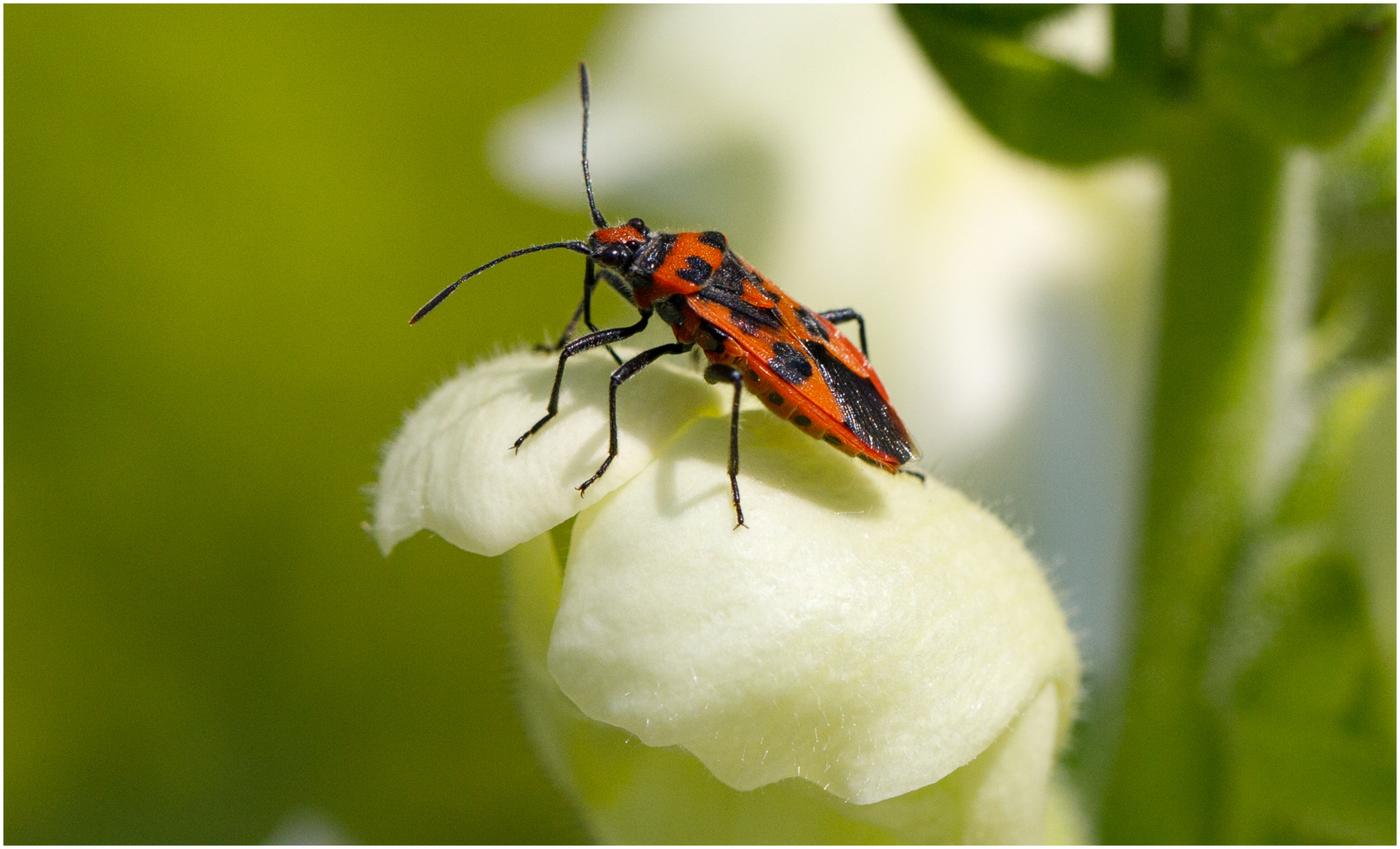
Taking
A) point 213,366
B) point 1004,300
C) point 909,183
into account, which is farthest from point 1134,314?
point 213,366

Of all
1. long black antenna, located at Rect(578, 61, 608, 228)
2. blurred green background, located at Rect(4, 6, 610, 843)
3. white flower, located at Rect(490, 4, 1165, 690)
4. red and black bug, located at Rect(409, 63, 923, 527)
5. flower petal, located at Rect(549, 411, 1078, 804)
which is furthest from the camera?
white flower, located at Rect(490, 4, 1165, 690)

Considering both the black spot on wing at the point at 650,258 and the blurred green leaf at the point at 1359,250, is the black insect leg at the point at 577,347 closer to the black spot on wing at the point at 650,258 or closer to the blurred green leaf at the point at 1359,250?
the black spot on wing at the point at 650,258

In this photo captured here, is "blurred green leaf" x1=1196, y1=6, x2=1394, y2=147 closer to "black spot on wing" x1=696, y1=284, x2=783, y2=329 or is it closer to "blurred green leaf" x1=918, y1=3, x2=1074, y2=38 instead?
"blurred green leaf" x1=918, y1=3, x2=1074, y2=38

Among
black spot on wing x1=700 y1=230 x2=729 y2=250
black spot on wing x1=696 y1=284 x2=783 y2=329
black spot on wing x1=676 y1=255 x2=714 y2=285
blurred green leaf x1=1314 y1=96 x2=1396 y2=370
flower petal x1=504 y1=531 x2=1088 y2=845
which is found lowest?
flower petal x1=504 y1=531 x2=1088 y2=845

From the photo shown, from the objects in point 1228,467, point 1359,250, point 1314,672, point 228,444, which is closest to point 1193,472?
point 1228,467

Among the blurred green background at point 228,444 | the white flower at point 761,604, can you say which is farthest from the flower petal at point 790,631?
the blurred green background at point 228,444

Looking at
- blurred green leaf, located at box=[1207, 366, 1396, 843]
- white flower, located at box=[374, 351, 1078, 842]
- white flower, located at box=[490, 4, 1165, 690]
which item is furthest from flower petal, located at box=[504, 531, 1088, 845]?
white flower, located at box=[490, 4, 1165, 690]

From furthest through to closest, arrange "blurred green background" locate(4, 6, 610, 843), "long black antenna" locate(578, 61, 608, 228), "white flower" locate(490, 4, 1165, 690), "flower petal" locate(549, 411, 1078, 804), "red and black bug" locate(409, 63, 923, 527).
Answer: "white flower" locate(490, 4, 1165, 690) → "blurred green background" locate(4, 6, 610, 843) → "long black antenna" locate(578, 61, 608, 228) → "red and black bug" locate(409, 63, 923, 527) → "flower petal" locate(549, 411, 1078, 804)

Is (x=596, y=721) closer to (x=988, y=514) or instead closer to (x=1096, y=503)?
(x=988, y=514)
